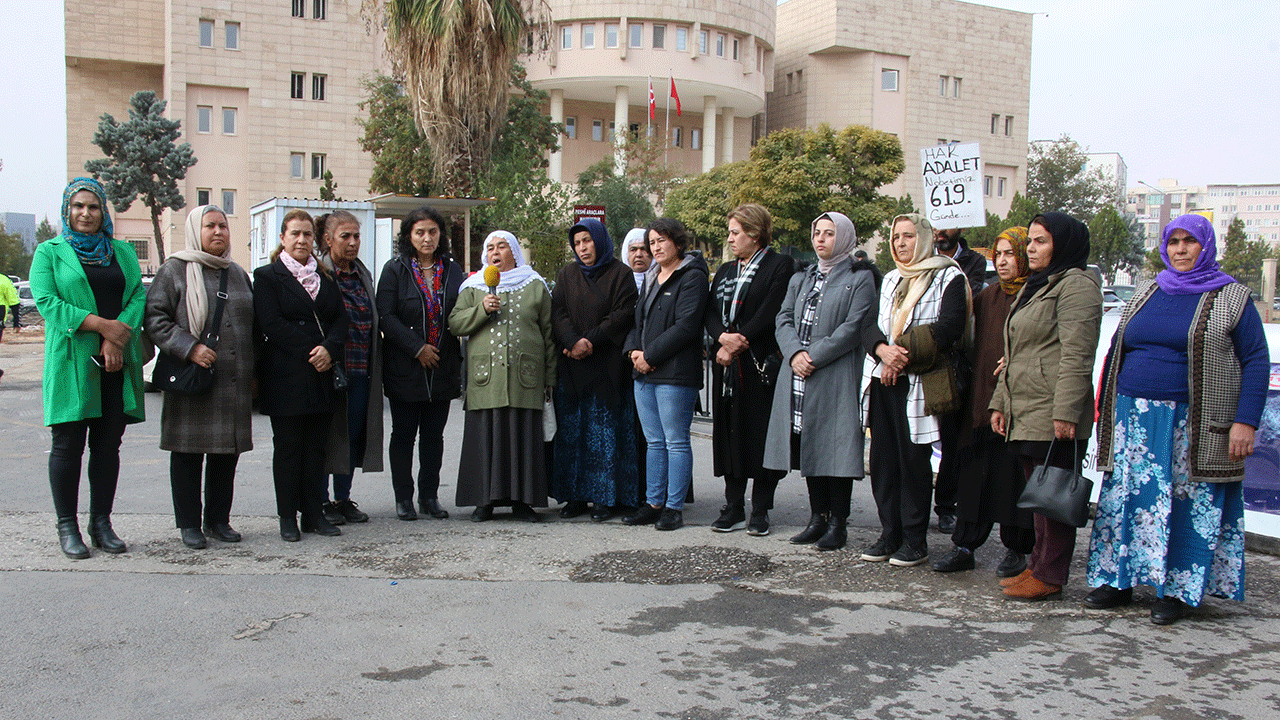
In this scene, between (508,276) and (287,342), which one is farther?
(508,276)

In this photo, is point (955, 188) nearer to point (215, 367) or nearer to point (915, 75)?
point (215, 367)

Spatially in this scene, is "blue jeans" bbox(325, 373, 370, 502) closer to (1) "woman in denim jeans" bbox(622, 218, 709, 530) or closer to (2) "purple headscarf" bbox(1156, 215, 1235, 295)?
(1) "woman in denim jeans" bbox(622, 218, 709, 530)

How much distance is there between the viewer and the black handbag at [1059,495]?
181 inches

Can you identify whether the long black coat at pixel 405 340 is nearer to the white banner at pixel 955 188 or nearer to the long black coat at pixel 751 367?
Answer: the long black coat at pixel 751 367

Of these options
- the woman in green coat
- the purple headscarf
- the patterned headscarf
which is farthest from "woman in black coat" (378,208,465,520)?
the purple headscarf

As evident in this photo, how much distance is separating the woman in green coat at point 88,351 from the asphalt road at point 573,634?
0.41 m

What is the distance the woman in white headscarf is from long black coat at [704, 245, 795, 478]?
3.86 feet

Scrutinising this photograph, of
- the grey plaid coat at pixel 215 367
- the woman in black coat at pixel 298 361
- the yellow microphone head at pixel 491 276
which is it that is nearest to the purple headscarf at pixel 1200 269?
the yellow microphone head at pixel 491 276

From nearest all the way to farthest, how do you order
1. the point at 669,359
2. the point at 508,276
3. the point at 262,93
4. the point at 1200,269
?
the point at 1200,269 → the point at 669,359 → the point at 508,276 → the point at 262,93

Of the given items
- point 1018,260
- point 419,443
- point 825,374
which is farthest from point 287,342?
point 1018,260

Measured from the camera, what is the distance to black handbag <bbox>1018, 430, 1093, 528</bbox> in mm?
4590

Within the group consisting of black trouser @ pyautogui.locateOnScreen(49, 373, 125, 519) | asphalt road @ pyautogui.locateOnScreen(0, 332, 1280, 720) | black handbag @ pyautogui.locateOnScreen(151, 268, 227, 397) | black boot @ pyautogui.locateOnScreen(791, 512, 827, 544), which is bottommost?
asphalt road @ pyautogui.locateOnScreen(0, 332, 1280, 720)

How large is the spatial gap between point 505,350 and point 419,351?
547mm

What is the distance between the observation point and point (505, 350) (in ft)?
21.2
